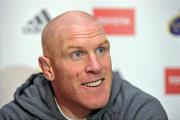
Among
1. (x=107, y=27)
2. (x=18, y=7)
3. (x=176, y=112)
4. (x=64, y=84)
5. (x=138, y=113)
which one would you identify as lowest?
(x=176, y=112)

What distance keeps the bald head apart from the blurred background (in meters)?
0.49

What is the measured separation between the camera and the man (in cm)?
122

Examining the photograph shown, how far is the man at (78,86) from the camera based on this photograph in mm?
1223

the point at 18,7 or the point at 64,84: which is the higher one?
the point at 18,7

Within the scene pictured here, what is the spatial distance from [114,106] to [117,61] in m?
0.50

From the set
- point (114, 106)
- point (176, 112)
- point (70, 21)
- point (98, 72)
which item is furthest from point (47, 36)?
point (176, 112)

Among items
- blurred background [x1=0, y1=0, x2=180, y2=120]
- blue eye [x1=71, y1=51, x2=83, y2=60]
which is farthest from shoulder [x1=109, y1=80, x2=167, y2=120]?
blurred background [x1=0, y1=0, x2=180, y2=120]

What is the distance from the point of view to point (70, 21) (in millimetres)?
1256

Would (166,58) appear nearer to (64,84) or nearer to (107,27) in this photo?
(107,27)

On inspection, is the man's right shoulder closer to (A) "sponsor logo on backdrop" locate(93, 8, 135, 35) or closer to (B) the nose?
(B) the nose

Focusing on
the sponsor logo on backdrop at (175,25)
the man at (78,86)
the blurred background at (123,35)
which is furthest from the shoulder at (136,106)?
the sponsor logo on backdrop at (175,25)

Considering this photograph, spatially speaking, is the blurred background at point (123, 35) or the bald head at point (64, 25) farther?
the blurred background at point (123, 35)

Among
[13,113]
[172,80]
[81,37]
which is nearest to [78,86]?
[81,37]

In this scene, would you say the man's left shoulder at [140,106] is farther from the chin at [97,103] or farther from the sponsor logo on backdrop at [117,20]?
the sponsor logo on backdrop at [117,20]
